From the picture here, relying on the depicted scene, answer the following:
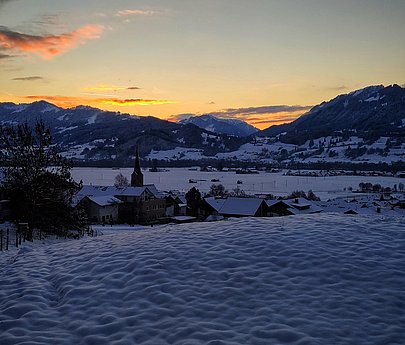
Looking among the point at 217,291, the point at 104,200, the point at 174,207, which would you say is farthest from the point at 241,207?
the point at 217,291

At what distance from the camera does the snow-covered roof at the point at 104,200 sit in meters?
59.7

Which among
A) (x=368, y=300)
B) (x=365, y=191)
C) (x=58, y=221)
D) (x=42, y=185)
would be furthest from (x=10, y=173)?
(x=365, y=191)

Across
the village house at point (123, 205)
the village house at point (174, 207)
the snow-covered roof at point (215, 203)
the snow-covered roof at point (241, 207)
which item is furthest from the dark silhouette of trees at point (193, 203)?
the snow-covered roof at point (241, 207)

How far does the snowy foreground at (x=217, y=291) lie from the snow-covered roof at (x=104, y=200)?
46143 mm

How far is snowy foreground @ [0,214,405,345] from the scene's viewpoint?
7195 millimetres

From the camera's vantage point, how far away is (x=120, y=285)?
9922 millimetres

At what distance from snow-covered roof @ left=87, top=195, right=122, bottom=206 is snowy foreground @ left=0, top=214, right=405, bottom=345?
46143mm

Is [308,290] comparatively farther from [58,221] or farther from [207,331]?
[58,221]

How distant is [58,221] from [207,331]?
25.2 metres

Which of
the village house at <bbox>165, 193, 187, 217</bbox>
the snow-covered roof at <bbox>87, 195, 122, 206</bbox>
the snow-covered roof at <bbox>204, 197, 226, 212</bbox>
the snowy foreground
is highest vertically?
the snowy foreground

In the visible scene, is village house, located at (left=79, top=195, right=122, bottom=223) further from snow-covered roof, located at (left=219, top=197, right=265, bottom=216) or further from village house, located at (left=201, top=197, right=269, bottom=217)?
snow-covered roof, located at (left=219, top=197, right=265, bottom=216)

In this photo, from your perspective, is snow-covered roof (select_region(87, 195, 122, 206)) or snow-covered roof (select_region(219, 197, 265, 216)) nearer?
snow-covered roof (select_region(87, 195, 122, 206))

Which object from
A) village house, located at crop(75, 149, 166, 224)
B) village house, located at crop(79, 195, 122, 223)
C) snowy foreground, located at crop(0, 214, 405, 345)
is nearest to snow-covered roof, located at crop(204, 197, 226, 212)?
village house, located at crop(75, 149, 166, 224)

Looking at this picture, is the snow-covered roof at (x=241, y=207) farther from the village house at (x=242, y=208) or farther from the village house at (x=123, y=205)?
the village house at (x=123, y=205)
